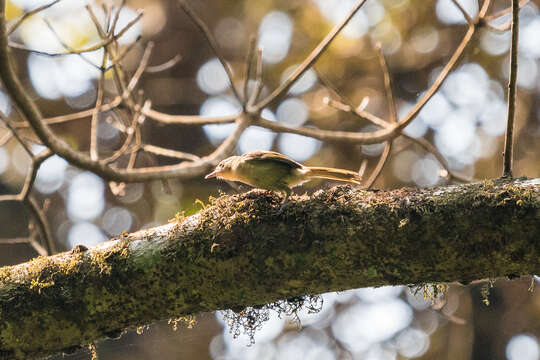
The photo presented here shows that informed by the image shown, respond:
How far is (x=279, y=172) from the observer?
254cm

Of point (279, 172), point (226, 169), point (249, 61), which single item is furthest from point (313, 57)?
point (279, 172)

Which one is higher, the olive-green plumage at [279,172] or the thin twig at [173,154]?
the thin twig at [173,154]

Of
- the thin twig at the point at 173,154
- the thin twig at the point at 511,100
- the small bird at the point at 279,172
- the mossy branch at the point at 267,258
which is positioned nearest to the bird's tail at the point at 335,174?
the small bird at the point at 279,172

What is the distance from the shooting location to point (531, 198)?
5.57 feet

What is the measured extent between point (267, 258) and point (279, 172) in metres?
0.69

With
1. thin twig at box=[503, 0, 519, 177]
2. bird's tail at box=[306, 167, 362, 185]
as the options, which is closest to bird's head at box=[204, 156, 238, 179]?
bird's tail at box=[306, 167, 362, 185]

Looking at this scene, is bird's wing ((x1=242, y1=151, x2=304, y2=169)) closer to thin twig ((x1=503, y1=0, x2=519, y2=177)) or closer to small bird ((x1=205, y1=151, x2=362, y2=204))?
small bird ((x1=205, y1=151, x2=362, y2=204))

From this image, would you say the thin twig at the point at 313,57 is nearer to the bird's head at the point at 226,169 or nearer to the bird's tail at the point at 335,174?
the bird's head at the point at 226,169

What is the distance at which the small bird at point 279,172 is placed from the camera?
2.50m

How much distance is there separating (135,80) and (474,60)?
4.33 meters

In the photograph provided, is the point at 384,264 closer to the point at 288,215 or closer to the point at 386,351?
the point at 288,215

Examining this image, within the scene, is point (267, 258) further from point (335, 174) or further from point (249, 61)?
point (249, 61)

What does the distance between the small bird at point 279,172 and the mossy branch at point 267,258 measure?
0.35m

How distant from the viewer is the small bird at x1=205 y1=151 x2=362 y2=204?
98.4 inches
